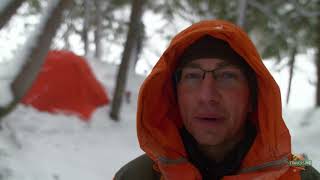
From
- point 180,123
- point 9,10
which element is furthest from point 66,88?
point 180,123

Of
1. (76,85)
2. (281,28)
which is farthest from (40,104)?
(281,28)

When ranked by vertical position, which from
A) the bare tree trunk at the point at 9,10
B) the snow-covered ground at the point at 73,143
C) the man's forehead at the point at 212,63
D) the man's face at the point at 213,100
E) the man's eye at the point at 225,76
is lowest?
the snow-covered ground at the point at 73,143

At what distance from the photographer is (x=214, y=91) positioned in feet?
7.00

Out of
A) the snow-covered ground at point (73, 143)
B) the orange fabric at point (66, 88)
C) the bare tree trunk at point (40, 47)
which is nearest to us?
the bare tree trunk at point (40, 47)

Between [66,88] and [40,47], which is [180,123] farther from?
[66,88]

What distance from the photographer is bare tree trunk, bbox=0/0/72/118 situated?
6.20 m

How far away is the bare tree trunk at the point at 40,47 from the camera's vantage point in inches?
244

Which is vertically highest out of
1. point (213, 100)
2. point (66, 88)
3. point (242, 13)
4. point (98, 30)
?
point (98, 30)

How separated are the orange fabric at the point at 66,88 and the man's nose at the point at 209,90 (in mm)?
9373

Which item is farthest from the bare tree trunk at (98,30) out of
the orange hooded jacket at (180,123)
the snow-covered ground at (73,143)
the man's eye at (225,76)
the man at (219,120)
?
the man's eye at (225,76)

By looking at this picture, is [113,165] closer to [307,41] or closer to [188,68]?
[307,41]

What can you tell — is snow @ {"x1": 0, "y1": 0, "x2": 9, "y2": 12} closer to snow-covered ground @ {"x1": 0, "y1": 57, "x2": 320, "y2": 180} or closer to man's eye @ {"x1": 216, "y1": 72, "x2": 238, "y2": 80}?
snow-covered ground @ {"x1": 0, "y1": 57, "x2": 320, "y2": 180}

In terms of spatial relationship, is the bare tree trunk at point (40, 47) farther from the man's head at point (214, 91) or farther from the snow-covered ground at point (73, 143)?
the man's head at point (214, 91)

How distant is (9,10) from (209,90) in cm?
405
